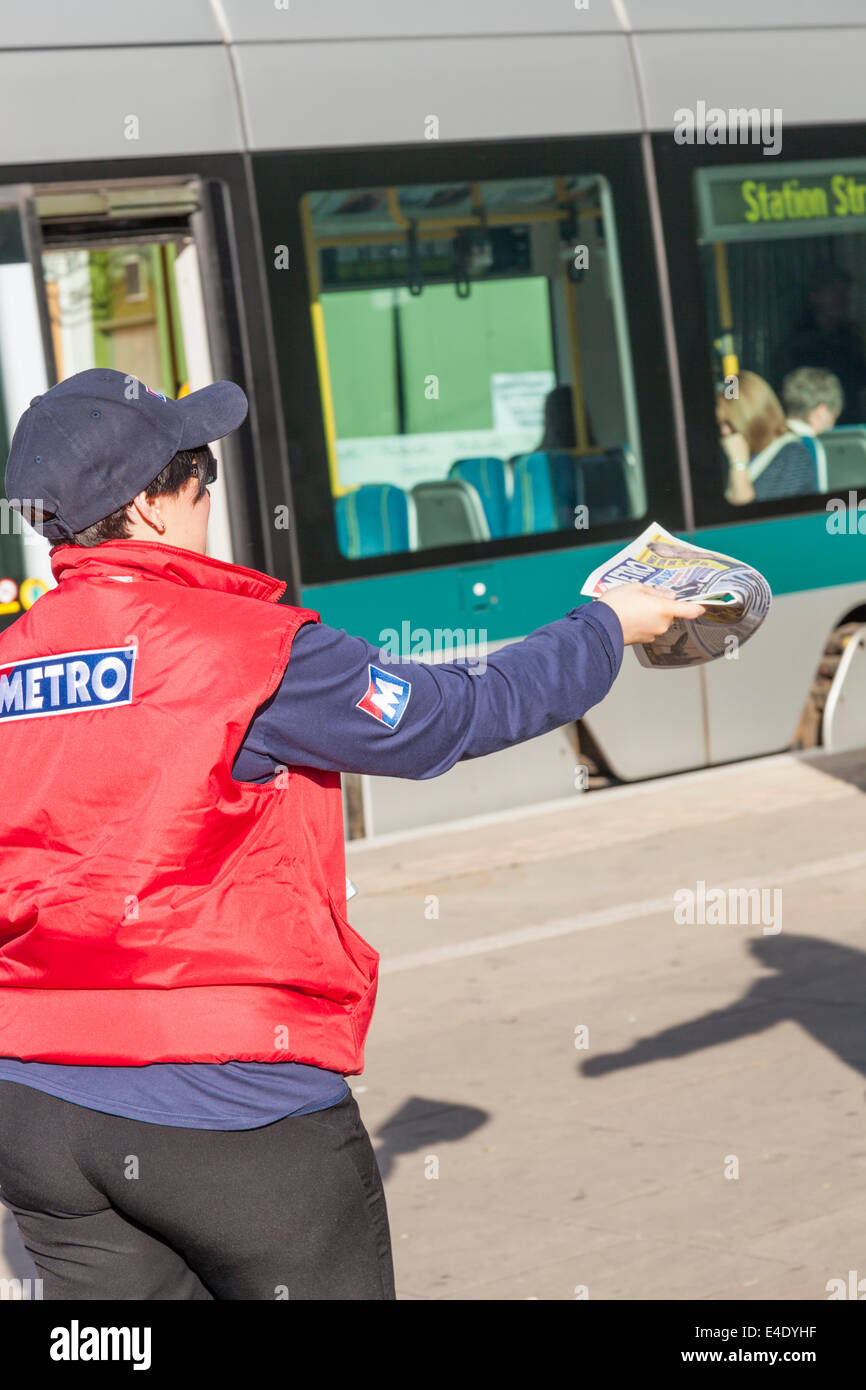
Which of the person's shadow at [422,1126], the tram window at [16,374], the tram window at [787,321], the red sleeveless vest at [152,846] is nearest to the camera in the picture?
the red sleeveless vest at [152,846]

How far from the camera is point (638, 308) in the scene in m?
9.16

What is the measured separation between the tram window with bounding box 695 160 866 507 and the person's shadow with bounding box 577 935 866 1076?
3668mm

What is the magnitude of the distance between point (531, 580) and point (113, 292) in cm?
261

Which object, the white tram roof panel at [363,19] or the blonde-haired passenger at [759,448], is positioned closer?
the white tram roof panel at [363,19]

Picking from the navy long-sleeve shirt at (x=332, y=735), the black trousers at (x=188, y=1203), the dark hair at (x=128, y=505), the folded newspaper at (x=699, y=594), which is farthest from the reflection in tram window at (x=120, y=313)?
the black trousers at (x=188, y=1203)

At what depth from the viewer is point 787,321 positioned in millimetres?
9875

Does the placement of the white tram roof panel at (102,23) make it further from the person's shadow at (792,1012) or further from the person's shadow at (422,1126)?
the person's shadow at (422,1126)

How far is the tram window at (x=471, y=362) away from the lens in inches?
332

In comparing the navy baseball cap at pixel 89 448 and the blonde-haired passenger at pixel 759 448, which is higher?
the navy baseball cap at pixel 89 448

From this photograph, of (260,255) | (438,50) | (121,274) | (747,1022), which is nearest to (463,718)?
(747,1022)

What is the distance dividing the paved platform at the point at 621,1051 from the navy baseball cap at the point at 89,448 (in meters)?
2.31

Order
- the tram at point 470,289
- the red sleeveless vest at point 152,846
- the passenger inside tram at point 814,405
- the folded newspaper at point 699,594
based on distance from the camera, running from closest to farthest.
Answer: the red sleeveless vest at point 152,846, the folded newspaper at point 699,594, the tram at point 470,289, the passenger inside tram at point 814,405

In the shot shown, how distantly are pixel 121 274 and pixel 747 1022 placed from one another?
533cm

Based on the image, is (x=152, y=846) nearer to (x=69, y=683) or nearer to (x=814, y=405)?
(x=69, y=683)
